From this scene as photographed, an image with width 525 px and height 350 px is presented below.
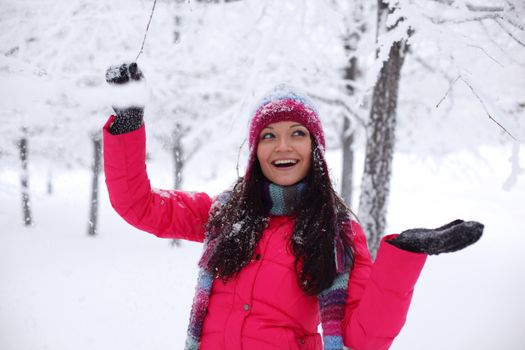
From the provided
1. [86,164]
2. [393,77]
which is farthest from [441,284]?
[86,164]

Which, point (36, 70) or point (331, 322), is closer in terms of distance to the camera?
point (331, 322)

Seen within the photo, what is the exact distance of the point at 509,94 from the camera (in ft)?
15.8

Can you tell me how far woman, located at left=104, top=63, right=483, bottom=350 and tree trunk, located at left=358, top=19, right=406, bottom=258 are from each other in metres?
2.64

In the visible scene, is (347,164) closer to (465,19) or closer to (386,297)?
(465,19)

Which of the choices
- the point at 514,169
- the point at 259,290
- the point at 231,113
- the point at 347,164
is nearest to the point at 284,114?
the point at 259,290

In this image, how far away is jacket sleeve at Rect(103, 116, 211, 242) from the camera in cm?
174

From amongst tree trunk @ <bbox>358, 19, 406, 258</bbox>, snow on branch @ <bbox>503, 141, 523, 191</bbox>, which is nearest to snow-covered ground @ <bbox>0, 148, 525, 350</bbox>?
tree trunk @ <bbox>358, 19, 406, 258</bbox>

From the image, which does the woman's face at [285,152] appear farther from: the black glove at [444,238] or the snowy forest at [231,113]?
the black glove at [444,238]

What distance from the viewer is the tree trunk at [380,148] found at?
4.39 meters

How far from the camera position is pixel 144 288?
6656 millimetres

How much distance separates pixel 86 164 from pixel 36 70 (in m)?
12.6

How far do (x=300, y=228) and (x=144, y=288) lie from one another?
5.62m

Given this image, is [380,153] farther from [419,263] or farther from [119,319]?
[119,319]

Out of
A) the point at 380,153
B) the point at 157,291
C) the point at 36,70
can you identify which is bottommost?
the point at 157,291
